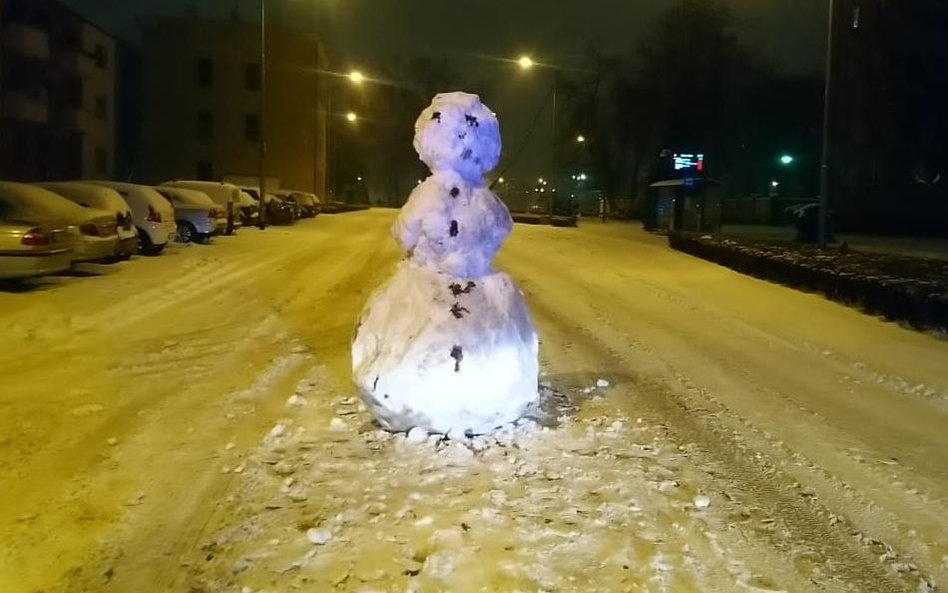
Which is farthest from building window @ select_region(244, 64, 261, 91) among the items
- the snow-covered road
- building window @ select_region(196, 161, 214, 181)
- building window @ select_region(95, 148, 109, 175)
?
the snow-covered road

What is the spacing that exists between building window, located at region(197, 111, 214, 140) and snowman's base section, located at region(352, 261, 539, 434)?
65574 mm

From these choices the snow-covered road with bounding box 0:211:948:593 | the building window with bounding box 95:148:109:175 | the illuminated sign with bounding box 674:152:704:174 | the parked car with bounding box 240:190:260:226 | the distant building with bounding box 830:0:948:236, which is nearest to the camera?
the snow-covered road with bounding box 0:211:948:593

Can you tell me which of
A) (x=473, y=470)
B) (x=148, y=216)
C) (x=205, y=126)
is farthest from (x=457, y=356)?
(x=205, y=126)

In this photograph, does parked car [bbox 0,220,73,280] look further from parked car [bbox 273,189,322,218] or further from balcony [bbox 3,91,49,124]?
balcony [bbox 3,91,49,124]

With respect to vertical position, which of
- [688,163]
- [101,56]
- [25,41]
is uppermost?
[101,56]

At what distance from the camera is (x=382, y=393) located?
22.1 feet

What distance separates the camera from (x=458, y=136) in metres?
7.10

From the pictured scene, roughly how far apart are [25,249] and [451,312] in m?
9.40

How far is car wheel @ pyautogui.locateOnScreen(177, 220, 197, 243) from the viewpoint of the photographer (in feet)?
83.0

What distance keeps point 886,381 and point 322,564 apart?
6867 mm

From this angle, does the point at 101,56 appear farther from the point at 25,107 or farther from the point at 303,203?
the point at 303,203

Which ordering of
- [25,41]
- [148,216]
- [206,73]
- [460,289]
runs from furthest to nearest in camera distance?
1. [206,73]
2. [25,41]
3. [148,216]
4. [460,289]

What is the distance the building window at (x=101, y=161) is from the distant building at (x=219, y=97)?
8729 mm

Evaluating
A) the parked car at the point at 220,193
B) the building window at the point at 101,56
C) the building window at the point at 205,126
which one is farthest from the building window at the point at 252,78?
the parked car at the point at 220,193
